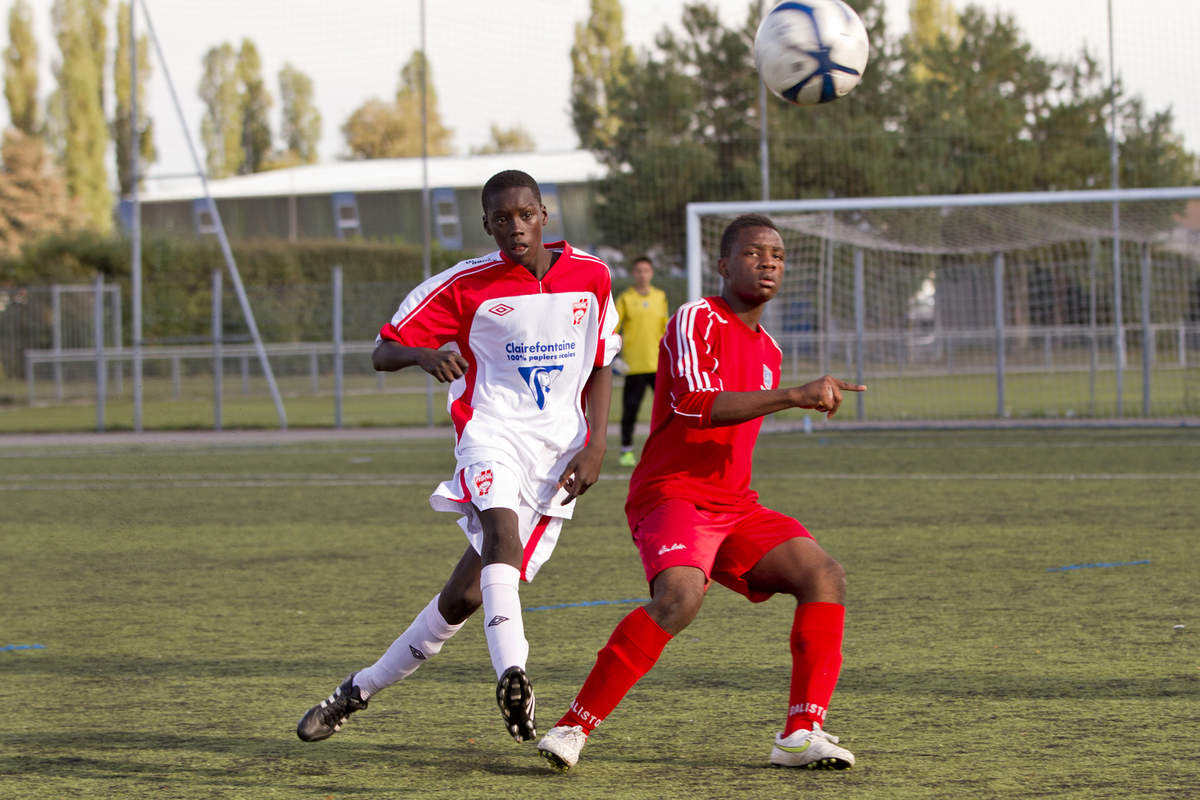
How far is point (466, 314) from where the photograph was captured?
427 centimetres

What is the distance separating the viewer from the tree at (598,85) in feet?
100

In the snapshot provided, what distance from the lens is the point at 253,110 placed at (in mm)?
72562

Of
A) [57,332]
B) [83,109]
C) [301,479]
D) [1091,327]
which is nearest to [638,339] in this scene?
[301,479]

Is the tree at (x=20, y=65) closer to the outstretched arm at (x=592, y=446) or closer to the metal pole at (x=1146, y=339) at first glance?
the metal pole at (x=1146, y=339)

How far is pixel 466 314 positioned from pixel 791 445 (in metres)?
12.0

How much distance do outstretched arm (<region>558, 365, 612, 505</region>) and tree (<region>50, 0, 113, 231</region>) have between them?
51.5 metres

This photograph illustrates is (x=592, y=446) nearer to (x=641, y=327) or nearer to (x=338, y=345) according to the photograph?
(x=641, y=327)

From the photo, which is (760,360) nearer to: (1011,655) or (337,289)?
(1011,655)

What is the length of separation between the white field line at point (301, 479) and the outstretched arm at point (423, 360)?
27.0ft

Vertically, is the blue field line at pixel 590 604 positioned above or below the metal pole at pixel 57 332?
below

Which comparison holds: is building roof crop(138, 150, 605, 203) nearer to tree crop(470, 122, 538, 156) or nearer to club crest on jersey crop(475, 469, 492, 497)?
tree crop(470, 122, 538, 156)

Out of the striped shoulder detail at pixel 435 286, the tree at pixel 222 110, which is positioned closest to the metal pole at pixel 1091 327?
the striped shoulder detail at pixel 435 286

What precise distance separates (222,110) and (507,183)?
70.8 metres

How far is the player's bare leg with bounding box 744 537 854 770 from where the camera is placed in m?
3.90
